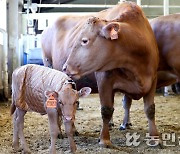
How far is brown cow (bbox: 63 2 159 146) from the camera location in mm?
3324

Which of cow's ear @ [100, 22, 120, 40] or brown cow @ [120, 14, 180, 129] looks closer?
cow's ear @ [100, 22, 120, 40]

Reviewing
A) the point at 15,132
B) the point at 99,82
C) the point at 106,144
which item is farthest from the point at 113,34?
the point at 15,132

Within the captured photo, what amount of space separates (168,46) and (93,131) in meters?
1.40

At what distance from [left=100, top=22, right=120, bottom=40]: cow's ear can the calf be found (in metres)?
0.66

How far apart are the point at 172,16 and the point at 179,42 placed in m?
0.50

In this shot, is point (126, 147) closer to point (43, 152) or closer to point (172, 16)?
point (43, 152)

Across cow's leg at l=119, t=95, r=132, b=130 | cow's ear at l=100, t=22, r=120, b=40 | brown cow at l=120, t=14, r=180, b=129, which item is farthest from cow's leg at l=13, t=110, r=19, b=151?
brown cow at l=120, t=14, r=180, b=129

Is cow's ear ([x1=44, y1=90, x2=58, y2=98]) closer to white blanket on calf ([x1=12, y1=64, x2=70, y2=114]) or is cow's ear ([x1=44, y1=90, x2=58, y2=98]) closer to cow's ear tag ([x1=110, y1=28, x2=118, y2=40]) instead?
white blanket on calf ([x1=12, y1=64, x2=70, y2=114])

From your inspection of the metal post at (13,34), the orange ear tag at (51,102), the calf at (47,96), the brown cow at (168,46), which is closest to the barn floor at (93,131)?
the calf at (47,96)

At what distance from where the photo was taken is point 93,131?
4.51 meters

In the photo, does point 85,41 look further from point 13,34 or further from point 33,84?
point 13,34

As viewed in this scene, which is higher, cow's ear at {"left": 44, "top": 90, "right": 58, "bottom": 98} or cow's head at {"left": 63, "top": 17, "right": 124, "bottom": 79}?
cow's head at {"left": 63, "top": 17, "right": 124, "bottom": 79}

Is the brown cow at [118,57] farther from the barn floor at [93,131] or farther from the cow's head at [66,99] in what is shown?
the cow's head at [66,99]

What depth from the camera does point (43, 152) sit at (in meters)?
3.30
